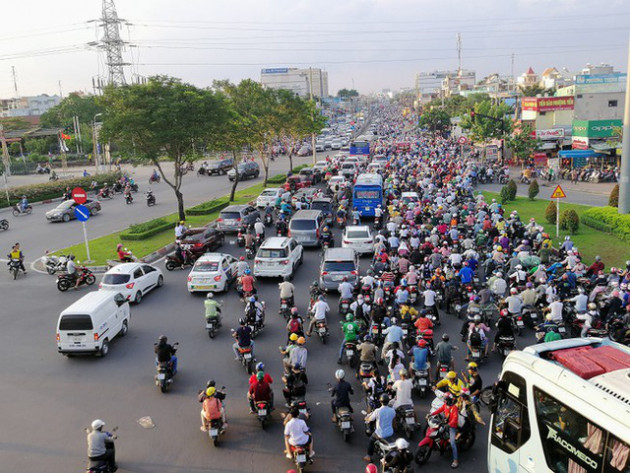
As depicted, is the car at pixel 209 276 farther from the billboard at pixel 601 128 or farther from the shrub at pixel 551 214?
the billboard at pixel 601 128

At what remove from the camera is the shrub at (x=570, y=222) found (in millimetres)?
26562

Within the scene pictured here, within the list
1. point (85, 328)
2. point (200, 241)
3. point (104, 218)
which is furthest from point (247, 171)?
point (85, 328)

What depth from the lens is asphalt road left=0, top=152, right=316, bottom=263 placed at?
29.5 m

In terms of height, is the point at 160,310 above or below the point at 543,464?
below

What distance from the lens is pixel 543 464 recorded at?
23.4 feet

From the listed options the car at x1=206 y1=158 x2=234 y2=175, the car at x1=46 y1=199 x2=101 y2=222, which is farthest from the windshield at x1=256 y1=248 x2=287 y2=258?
the car at x1=206 y1=158 x2=234 y2=175

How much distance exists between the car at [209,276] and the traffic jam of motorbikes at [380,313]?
0.15 ft

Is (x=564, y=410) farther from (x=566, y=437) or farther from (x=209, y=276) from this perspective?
(x=209, y=276)

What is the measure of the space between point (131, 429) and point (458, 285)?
10.6 metres

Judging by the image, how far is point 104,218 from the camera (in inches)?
1422

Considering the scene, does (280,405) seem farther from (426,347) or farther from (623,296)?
(623,296)

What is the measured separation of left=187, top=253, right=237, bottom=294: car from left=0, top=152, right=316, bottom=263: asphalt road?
35.8ft

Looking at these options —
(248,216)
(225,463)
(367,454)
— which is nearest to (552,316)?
(367,454)

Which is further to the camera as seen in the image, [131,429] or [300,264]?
[300,264]
